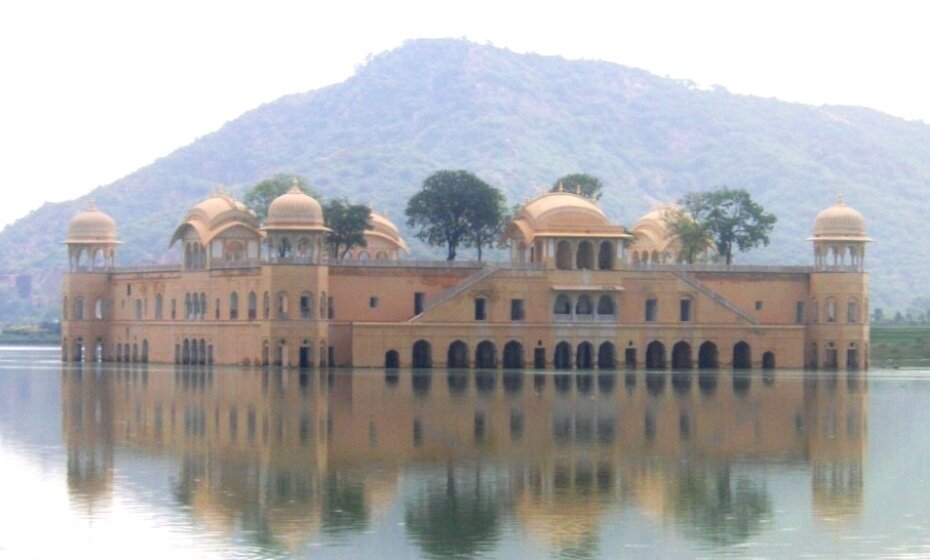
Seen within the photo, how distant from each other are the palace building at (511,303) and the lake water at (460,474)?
60.1 ft

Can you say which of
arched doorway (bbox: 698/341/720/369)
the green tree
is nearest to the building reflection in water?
arched doorway (bbox: 698/341/720/369)

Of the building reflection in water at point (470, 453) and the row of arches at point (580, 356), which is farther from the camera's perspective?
the row of arches at point (580, 356)

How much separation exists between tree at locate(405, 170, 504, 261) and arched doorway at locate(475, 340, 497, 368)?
10162 millimetres

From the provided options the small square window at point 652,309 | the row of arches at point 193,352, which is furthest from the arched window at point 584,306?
the row of arches at point 193,352

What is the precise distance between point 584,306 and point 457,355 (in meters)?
5.07

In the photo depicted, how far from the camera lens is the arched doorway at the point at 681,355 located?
74.5 meters

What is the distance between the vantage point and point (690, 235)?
8575 cm

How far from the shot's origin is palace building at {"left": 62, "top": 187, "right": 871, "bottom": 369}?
7162 cm

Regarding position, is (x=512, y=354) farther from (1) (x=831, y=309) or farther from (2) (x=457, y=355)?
(1) (x=831, y=309)

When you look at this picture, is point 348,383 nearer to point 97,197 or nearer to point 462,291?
point 462,291

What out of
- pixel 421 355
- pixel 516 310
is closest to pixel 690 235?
pixel 516 310

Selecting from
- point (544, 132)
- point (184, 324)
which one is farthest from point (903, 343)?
point (544, 132)

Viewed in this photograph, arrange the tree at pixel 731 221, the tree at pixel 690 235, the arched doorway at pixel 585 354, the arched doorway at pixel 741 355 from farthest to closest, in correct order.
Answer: the tree at pixel 731 221, the tree at pixel 690 235, the arched doorway at pixel 741 355, the arched doorway at pixel 585 354

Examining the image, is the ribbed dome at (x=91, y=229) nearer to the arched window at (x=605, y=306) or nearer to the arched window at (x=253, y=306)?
the arched window at (x=253, y=306)
